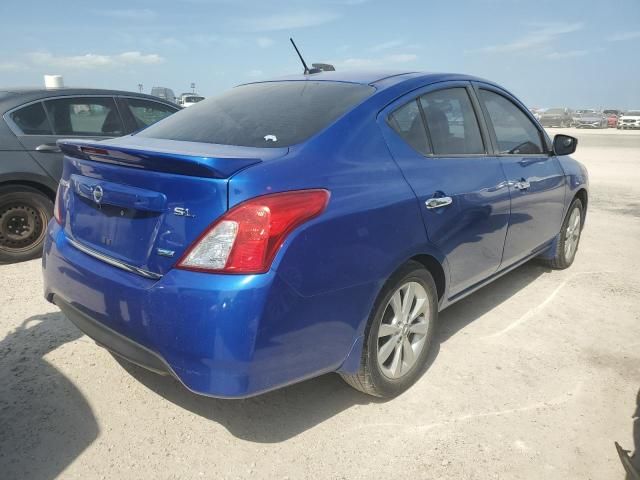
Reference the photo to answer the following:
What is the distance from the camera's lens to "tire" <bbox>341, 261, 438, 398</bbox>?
2.38 m

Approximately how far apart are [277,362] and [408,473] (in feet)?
2.50

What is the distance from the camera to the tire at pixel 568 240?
456 cm

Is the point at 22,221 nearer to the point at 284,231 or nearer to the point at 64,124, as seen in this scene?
the point at 64,124

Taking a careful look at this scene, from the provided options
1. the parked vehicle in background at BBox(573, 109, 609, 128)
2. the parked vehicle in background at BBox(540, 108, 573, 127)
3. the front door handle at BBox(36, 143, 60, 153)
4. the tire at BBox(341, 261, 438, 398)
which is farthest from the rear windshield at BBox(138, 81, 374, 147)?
the parked vehicle in background at BBox(573, 109, 609, 128)

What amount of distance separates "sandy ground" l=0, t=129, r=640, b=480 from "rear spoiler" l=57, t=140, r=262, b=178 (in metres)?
1.23

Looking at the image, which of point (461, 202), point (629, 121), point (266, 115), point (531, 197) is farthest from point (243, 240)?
point (629, 121)

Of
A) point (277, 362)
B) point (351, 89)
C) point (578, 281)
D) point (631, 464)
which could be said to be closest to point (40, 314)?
point (277, 362)

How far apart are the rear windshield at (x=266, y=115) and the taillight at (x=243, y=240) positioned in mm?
460

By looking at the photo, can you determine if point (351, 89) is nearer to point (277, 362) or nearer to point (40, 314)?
point (277, 362)

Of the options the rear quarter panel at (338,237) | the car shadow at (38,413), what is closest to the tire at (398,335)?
the rear quarter panel at (338,237)

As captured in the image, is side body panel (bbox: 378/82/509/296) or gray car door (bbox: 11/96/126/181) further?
gray car door (bbox: 11/96/126/181)

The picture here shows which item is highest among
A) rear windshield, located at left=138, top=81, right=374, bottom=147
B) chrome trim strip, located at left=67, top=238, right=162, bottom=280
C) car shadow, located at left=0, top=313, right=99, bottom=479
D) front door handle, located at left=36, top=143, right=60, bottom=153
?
rear windshield, located at left=138, top=81, right=374, bottom=147

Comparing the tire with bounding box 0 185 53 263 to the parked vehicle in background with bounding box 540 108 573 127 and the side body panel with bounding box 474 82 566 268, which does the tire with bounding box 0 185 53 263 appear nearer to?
the side body panel with bounding box 474 82 566 268

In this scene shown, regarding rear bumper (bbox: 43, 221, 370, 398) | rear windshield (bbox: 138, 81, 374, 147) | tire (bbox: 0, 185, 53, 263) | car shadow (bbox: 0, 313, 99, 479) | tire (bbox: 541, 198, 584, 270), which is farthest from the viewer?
tire (bbox: 0, 185, 53, 263)
